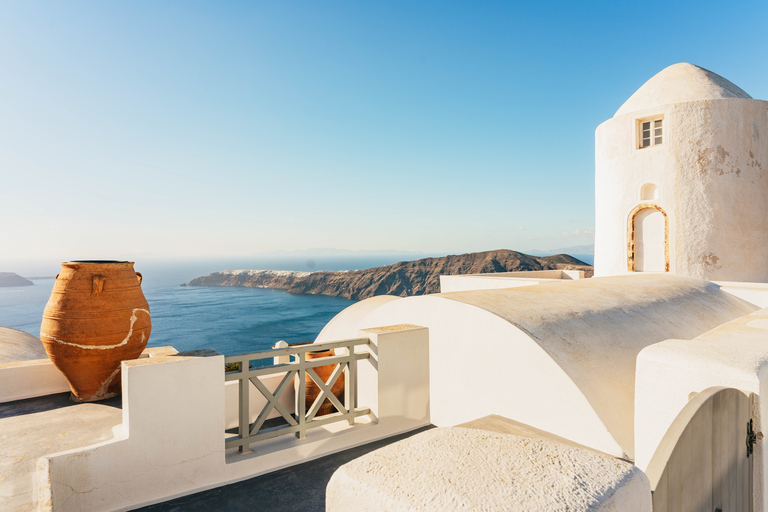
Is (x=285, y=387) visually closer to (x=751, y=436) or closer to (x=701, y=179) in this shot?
(x=751, y=436)

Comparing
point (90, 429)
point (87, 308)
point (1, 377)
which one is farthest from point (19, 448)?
point (1, 377)

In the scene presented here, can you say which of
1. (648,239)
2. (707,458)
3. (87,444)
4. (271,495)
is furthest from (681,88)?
(87,444)

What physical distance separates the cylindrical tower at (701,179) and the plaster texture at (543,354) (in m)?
5.43

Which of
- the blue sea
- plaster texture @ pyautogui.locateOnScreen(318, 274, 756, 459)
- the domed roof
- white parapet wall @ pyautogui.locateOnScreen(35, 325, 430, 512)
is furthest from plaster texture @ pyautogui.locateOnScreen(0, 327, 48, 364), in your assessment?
the blue sea

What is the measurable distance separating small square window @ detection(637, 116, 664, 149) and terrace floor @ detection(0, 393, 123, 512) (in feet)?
44.4

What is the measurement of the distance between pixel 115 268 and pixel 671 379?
5.39 metres

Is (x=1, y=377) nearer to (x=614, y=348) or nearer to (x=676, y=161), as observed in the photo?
(x=614, y=348)

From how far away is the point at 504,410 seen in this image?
487cm

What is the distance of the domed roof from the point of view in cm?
1147

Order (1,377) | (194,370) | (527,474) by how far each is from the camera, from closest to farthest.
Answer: (527,474)
(194,370)
(1,377)

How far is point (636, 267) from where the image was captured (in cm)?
1215

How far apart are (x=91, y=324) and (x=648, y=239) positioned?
12991 millimetres

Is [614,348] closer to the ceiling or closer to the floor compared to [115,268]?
closer to the floor

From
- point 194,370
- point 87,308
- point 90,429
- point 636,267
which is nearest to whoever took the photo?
point 194,370
